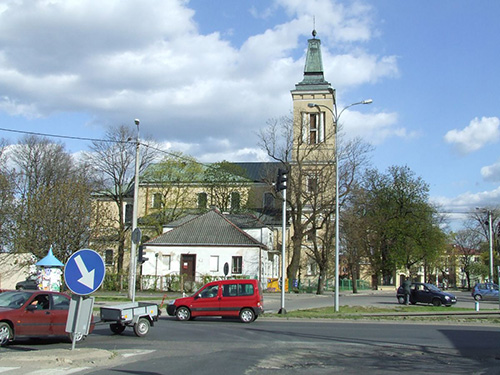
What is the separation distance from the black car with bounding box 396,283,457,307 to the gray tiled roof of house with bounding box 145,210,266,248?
1630cm

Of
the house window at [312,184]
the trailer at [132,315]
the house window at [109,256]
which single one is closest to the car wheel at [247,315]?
the trailer at [132,315]

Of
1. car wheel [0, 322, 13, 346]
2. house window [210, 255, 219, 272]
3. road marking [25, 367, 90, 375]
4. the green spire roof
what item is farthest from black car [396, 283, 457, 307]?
the green spire roof

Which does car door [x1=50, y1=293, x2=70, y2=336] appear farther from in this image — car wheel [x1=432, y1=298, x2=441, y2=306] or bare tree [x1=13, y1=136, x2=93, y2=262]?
car wheel [x1=432, y1=298, x2=441, y2=306]

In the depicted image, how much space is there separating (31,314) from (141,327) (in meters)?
3.40

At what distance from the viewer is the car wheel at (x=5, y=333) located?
13.4 metres

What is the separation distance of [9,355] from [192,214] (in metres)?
51.4

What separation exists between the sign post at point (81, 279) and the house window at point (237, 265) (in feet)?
127

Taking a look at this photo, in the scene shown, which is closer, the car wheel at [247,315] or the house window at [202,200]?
the car wheel at [247,315]

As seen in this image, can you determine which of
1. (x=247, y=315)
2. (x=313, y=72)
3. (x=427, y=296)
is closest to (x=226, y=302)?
(x=247, y=315)

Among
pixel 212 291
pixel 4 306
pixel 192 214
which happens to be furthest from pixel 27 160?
pixel 4 306

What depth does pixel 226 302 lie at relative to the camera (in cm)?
2223

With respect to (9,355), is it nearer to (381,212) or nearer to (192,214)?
(192,214)

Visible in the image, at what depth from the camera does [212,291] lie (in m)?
22.6

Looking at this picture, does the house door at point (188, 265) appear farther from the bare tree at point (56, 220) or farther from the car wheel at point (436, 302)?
the car wheel at point (436, 302)
